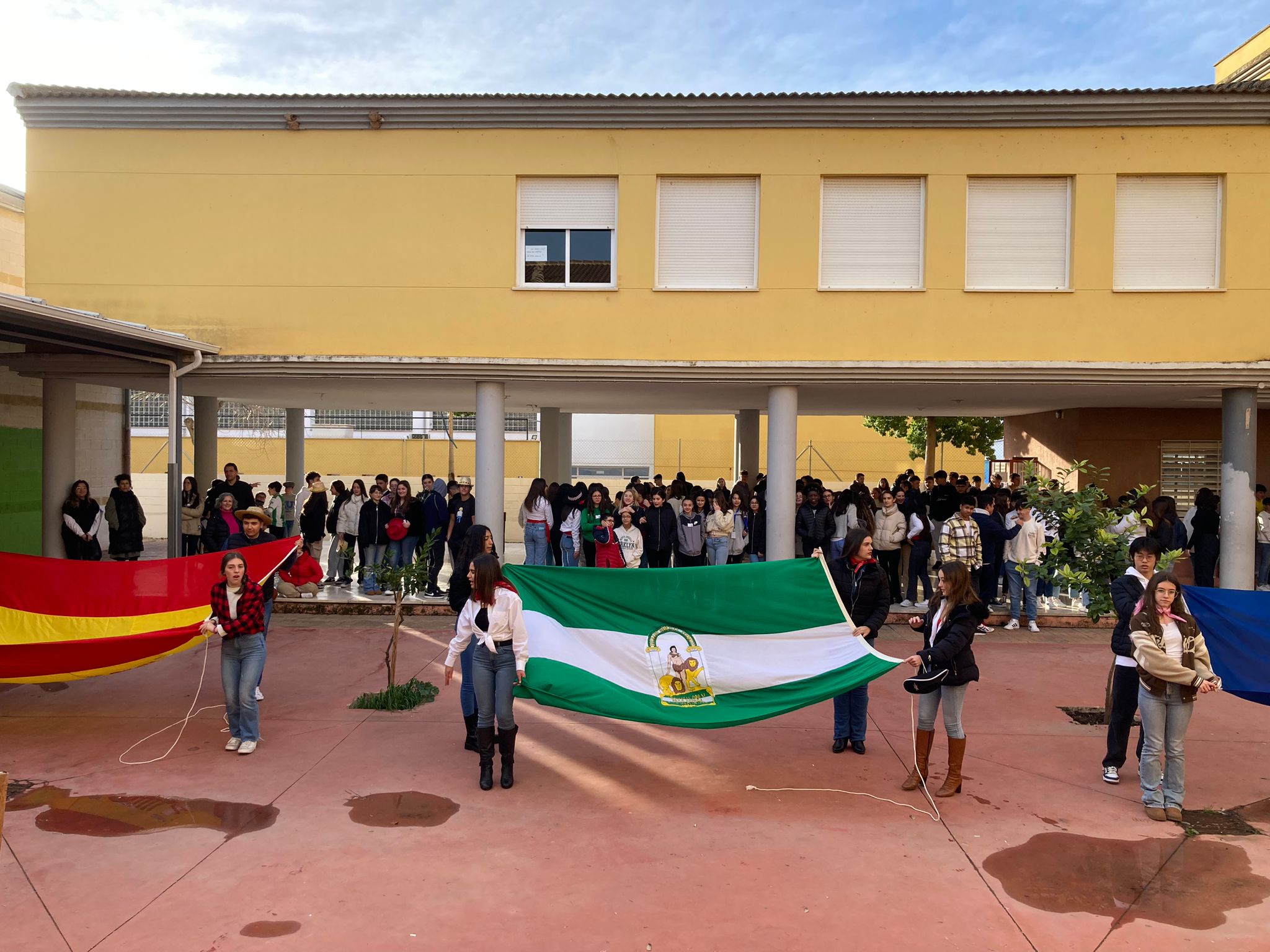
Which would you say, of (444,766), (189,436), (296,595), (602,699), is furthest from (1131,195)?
(189,436)

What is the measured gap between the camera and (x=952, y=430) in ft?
75.5

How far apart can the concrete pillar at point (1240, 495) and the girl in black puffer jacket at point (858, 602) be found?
7.54 m

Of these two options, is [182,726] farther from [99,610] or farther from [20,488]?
[20,488]

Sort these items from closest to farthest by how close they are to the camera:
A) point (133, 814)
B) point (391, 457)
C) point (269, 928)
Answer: point (269, 928), point (133, 814), point (391, 457)

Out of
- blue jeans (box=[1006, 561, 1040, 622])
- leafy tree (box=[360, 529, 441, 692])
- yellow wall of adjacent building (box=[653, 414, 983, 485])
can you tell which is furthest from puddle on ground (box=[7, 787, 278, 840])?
yellow wall of adjacent building (box=[653, 414, 983, 485])

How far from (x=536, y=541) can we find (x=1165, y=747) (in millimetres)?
8589

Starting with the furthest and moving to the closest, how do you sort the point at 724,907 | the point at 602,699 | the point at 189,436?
1. the point at 189,436
2. the point at 602,699
3. the point at 724,907

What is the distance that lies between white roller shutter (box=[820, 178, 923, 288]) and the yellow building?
34mm

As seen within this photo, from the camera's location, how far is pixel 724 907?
15.6 ft

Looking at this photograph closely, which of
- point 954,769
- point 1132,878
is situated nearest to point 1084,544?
point 954,769

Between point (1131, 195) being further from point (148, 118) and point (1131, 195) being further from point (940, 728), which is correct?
point (148, 118)

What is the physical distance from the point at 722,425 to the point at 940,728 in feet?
72.2

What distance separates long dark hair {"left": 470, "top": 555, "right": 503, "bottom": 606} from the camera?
6.43 metres

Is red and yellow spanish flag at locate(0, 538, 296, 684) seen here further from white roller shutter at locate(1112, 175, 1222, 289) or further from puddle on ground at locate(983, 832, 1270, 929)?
white roller shutter at locate(1112, 175, 1222, 289)
